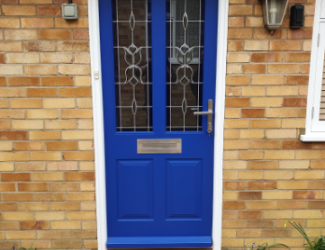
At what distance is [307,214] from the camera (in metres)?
2.40

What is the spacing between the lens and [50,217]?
7.83ft

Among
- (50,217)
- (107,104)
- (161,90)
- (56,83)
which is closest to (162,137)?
(161,90)

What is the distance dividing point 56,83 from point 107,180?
943 mm

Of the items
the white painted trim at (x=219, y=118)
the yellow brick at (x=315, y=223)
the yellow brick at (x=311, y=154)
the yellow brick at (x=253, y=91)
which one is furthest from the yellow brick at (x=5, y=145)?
the yellow brick at (x=315, y=223)

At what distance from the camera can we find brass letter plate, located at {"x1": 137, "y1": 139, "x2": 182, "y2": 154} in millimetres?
2365

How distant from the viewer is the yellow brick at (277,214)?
239 cm

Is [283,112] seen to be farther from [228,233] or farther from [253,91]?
[228,233]

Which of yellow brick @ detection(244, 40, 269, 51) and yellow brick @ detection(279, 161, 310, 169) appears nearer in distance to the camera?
yellow brick @ detection(244, 40, 269, 51)

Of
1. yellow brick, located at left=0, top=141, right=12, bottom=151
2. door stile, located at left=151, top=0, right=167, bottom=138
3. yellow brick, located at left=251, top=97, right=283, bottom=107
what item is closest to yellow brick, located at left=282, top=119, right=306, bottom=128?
yellow brick, located at left=251, top=97, right=283, bottom=107

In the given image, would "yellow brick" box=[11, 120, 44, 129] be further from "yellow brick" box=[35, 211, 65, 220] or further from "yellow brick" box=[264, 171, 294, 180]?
"yellow brick" box=[264, 171, 294, 180]

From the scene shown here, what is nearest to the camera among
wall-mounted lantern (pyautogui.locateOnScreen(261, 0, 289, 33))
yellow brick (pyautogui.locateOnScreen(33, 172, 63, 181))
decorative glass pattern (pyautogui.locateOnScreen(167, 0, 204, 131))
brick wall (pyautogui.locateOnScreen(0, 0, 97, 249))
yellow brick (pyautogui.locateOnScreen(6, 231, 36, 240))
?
wall-mounted lantern (pyautogui.locateOnScreen(261, 0, 289, 33))

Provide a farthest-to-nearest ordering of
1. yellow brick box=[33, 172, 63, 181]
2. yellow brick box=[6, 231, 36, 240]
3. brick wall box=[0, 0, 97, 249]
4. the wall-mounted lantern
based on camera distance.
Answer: yellow brick box=[6, 231, 36, 240] → yellow brick box=[33, 172, 63, 181] → brick wall box=[0, 0, 97, 249] → the wall-mounted lantern

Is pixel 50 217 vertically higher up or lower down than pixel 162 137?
lower down

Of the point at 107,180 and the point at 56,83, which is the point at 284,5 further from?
the point at 107,180
